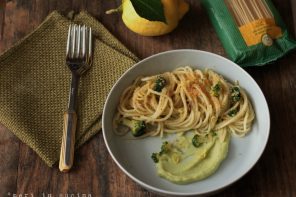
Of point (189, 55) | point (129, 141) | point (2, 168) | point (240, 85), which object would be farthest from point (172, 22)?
point (2, 168)

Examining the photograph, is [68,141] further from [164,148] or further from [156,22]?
[156,22]

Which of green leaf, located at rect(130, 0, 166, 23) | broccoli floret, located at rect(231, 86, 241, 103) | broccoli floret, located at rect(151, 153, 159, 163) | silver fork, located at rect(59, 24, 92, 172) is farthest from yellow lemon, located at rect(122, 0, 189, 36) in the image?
broccoli floret, located at rect(151, 153, 159, 163)

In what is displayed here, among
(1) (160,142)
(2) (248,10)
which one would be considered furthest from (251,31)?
(1) (160,142)

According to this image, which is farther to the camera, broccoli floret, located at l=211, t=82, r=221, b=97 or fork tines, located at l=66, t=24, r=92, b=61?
fork tines, located at l=66, t=24, r=92, b=61

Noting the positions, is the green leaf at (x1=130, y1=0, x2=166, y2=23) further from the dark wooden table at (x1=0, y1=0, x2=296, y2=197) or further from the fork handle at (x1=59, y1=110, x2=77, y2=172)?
the fork handle at (x1=59, y1=110, x2=77, y2=172)

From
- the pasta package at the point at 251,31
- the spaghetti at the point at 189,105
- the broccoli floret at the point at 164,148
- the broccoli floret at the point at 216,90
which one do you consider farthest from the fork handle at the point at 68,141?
the pasta package at the point at 251,31

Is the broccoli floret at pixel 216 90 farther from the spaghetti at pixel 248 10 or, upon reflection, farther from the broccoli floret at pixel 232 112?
the spaghetti at pixel 248 10

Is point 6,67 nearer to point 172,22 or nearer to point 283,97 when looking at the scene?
point 172,22
